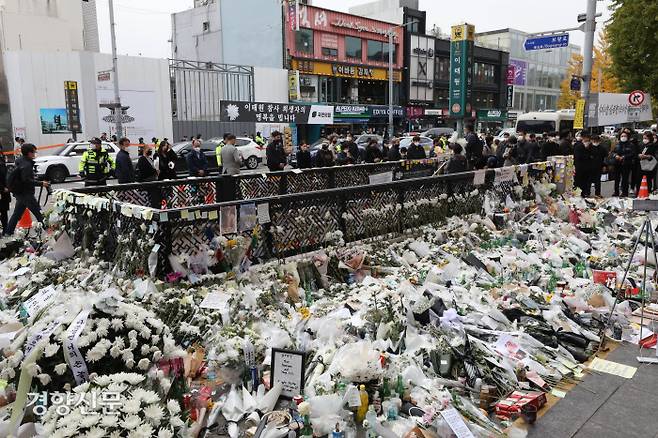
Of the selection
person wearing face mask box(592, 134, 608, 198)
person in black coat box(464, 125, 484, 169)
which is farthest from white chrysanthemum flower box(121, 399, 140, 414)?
person wearing face mask box(592, 134, 608, 198)

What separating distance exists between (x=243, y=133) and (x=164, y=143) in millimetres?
23765

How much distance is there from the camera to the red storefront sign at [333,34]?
40375mm

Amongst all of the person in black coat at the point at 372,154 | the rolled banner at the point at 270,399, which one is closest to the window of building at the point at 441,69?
the person in black coat at the point at 372,154

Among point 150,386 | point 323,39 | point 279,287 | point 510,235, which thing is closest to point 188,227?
point 279,287

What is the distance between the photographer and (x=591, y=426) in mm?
3830

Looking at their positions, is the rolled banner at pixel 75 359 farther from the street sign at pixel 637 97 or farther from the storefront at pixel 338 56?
the storefront at pixel 338 56

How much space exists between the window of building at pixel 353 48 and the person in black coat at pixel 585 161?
34.0 metres

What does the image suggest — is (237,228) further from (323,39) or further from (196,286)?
(323,39)

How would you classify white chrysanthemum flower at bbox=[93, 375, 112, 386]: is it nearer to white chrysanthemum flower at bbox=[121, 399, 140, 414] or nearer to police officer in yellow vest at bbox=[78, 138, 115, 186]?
white chrysanthemum flower at bbox=[121, 399, 140, 414]

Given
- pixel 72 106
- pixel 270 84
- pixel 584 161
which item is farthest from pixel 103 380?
pixel 270 84

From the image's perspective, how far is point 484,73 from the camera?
59531 mm

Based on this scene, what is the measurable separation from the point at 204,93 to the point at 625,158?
2699 cm

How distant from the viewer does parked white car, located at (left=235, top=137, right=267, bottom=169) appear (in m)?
26.4

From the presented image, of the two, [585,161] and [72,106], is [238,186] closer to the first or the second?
[585,161]
